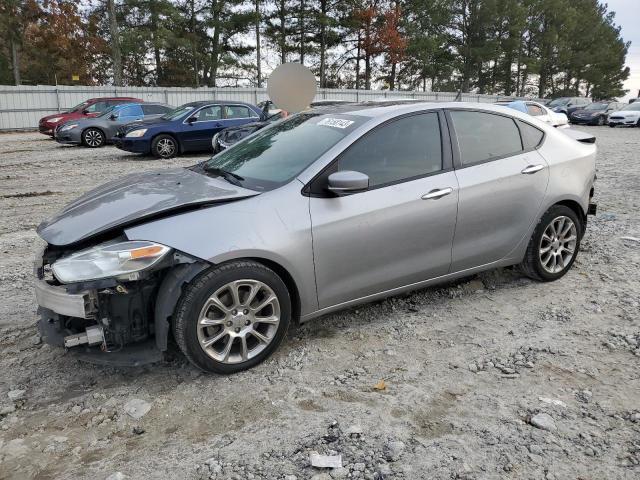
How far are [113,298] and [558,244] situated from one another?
3.64 metres

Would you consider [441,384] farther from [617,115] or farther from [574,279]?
[617,115]

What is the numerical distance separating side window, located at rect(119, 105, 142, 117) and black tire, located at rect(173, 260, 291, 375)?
1560 centimetres

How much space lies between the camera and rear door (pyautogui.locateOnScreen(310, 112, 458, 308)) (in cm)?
333

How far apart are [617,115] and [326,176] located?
31398 millimetres

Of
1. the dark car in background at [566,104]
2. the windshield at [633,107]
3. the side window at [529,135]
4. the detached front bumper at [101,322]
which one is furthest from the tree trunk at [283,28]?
the detached front bumper at [101,322]

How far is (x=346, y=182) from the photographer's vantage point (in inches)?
127

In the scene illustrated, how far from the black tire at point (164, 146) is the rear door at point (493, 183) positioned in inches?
426

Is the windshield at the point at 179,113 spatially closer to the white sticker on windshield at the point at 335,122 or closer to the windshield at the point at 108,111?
the windshield at the point at 108,111

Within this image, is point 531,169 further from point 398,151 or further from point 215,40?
point 215,40

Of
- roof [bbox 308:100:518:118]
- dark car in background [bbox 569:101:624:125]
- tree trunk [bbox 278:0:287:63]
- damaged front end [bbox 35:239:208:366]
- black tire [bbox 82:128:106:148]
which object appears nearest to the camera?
damaged front end [bbox 35:239:208:366]

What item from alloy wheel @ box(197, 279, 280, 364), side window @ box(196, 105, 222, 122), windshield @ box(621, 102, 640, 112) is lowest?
alloy wheel @ box(197, 279, 280, 364)

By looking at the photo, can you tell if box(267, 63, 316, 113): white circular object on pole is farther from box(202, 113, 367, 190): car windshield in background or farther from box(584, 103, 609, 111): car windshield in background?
box(584, 103, 609, 111): car windshield in background

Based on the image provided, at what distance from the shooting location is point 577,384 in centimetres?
304

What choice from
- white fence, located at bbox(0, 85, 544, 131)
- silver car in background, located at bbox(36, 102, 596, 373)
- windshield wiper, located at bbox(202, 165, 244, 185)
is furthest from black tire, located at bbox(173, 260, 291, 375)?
white fence, located at bbox(0, 85, 544, 131)
